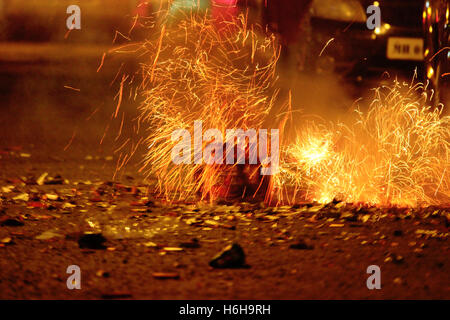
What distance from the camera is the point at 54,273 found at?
499 cm

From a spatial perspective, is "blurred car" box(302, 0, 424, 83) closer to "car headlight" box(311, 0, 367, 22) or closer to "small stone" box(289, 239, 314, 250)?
"car headlight" box(311, 0, 367, 22)

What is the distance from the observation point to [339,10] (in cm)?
1380

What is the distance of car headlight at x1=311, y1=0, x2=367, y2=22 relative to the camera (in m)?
13.5

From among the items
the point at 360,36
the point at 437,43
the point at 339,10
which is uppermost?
the point at 339,10

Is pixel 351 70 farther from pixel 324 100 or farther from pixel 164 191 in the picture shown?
pixel 164 191

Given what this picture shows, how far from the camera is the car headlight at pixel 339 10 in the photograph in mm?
13531

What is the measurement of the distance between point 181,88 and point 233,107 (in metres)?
0.70

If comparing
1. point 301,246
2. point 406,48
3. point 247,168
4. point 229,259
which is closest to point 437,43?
point 406,48

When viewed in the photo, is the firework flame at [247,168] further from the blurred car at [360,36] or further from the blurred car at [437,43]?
the blurred car at [360,36]

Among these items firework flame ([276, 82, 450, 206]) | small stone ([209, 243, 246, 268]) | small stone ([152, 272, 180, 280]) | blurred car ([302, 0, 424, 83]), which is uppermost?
blurred car ([302, 0, 424, 83])

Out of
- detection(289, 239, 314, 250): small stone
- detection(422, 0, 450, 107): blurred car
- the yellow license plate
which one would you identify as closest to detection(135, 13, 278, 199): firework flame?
detection(289, 239, 314, 250): small stone

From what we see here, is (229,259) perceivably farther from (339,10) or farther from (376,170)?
(339,10)

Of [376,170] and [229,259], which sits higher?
[376,170]
